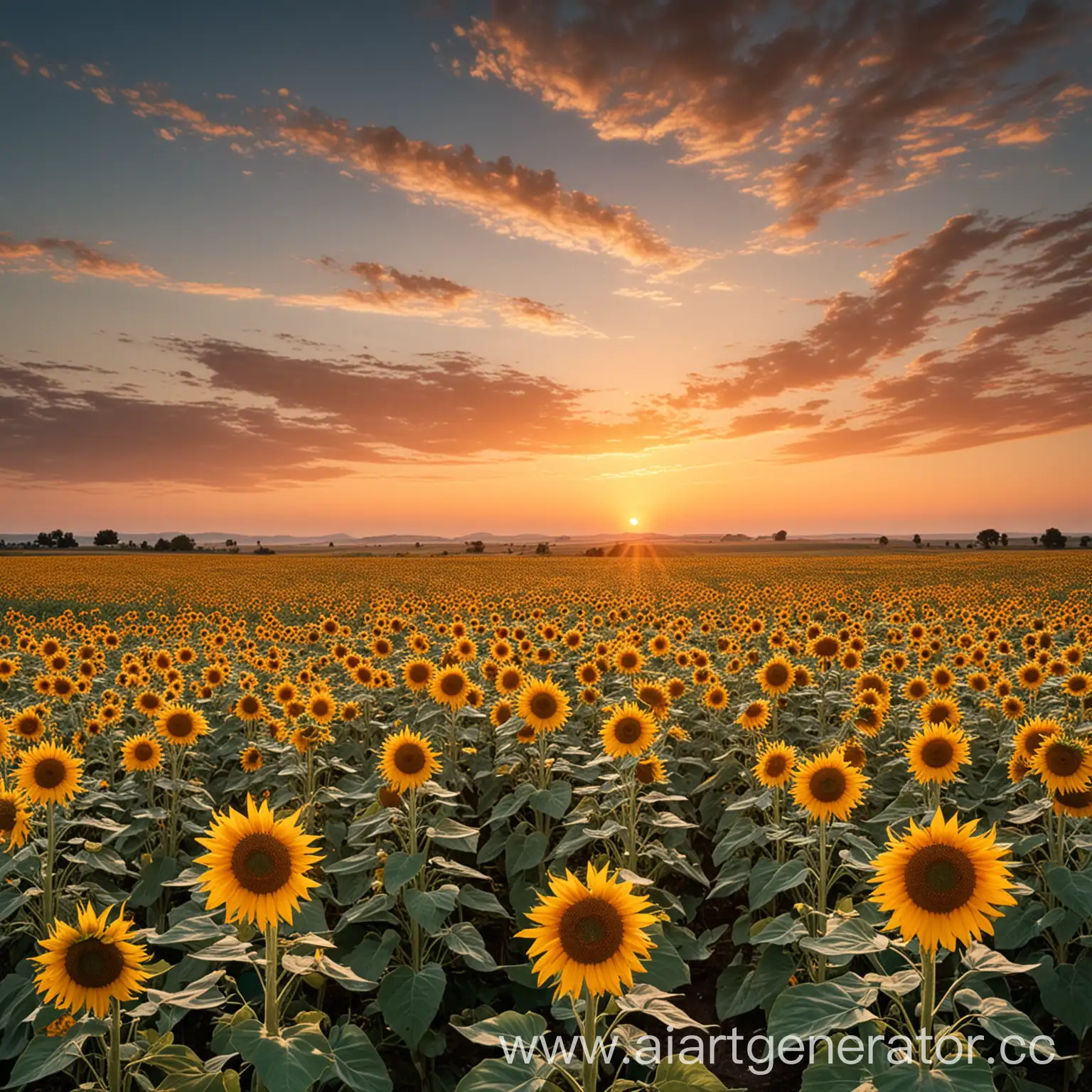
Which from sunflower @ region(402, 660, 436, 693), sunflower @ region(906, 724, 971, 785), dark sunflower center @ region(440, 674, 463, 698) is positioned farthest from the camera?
sunflower @ region(402, 660, 436, 693)

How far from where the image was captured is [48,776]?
548 cm

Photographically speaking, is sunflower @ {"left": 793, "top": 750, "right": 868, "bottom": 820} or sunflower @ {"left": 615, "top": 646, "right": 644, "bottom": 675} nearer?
sunflower @ {"left": 793, "top": 750, "right": 868, "bottom": 820}

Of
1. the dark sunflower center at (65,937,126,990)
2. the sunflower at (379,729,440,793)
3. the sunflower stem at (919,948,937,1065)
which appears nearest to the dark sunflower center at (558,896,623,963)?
the sunflower stem at (919,948,937,1065)

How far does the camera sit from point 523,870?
6.29 metres

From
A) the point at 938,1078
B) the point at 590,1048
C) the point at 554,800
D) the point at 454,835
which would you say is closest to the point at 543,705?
the point at 554,800

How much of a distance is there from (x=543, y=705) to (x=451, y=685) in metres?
1.24

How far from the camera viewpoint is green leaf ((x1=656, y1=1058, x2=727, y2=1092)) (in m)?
2.96

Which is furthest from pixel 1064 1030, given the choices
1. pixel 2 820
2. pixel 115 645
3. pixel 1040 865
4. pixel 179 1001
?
pixel 115 645

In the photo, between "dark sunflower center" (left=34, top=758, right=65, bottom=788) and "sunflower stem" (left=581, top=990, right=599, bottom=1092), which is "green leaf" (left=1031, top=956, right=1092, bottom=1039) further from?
"dark sunflower center" (left=34, top=758, right=65, bottom=788)

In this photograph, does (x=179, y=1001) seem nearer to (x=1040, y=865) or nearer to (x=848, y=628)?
(x=1040, y=865)

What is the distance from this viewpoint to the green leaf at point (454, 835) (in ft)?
16.9

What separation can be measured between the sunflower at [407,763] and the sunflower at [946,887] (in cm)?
325

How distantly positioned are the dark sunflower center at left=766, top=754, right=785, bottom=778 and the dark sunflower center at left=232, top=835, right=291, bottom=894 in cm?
407

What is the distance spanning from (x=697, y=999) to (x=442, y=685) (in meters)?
3.66
